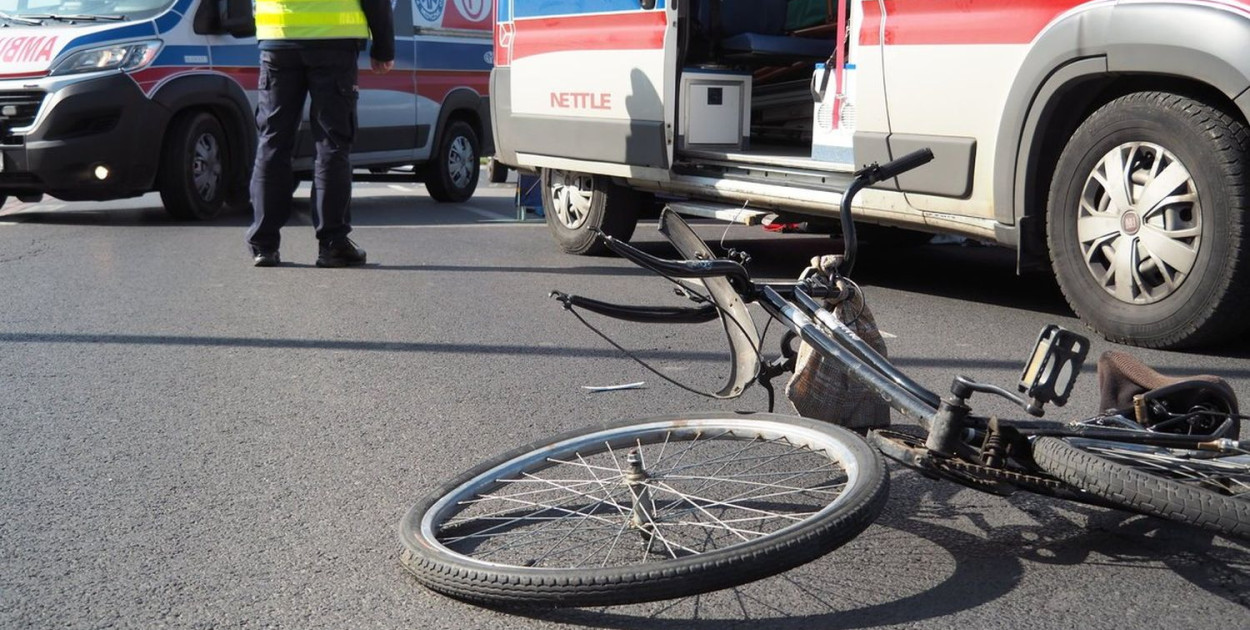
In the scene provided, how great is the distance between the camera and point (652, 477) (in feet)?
9.68

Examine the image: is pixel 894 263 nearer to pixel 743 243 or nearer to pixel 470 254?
pixel 743 243

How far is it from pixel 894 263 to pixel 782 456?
5181mm

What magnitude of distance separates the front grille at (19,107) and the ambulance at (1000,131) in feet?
13.0

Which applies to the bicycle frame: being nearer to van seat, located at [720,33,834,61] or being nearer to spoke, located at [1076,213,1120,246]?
spoke, located at [1076,213,1120,246]

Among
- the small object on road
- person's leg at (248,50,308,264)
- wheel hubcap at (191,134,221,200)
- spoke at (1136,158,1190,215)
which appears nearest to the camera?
the small object on road

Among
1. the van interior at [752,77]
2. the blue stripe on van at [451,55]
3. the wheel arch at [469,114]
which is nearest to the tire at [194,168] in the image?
the blue stripe on van at [451,55]

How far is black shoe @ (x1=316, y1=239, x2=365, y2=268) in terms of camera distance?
7715mm

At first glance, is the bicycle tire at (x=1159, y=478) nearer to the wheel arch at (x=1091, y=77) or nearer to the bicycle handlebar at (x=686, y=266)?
the bicycle handlebar at (x=686, y=266)

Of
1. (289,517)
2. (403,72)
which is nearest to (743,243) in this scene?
(403,72)

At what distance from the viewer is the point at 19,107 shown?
32.0ft

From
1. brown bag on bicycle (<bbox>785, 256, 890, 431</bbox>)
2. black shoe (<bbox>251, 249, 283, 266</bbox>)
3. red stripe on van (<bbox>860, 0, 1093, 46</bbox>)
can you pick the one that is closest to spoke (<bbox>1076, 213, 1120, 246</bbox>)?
red stripe on van (<bbox>860, 0, 1093, 46</bbox>)

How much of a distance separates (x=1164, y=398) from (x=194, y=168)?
868cm

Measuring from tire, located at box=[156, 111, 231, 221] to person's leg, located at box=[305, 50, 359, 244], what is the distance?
2892 millimetres

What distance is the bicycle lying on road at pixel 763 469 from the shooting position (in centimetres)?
242
